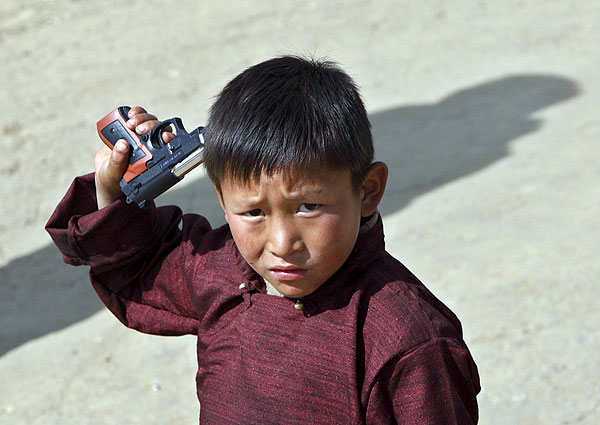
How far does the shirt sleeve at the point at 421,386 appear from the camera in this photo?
1460 millimetres

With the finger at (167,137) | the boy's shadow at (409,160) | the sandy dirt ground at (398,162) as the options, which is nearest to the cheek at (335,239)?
the finger at (167,137)

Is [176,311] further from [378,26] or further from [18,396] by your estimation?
[378,26]

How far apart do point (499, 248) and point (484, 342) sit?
0.67 m

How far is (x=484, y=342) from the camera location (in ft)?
10.8

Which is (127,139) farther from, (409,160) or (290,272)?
(409,160)

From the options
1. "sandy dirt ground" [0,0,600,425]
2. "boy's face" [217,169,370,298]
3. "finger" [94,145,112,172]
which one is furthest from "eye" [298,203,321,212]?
"sandy dirt ground" [0,0,600,425]

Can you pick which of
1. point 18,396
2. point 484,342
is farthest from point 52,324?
point 484,342

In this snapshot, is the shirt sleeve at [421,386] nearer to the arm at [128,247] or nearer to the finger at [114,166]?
the arm at [128,247]

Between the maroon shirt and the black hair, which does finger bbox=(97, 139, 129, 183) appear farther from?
the black hair

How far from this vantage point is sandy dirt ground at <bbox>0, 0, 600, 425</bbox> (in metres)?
3.29

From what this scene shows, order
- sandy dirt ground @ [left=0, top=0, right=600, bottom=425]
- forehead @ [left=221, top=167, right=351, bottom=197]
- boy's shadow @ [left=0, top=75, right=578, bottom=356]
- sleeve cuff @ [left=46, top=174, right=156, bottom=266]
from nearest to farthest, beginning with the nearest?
forehead @ [left=221, top=167, right=351, bottom=197] → sleeve cuff @ [left=46, top=174, right=156, bottom=266] → sandy dirt ground @ [left=0, top=0, right=600, bottom=425] → boy's shadow @ [left=0, top=75, right=578, bottom=356]

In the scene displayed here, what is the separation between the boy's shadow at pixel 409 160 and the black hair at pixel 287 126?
2.57m

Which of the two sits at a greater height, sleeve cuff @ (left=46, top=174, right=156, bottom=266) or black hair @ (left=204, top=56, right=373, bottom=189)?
black hair @ (left=204, top=56, right=373, bottom=189)

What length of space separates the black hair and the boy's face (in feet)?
0.08
